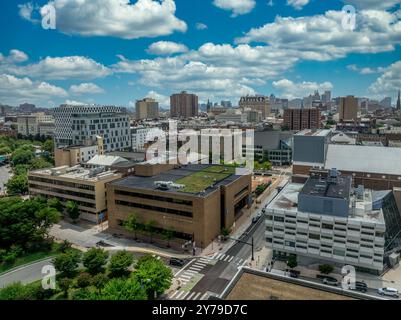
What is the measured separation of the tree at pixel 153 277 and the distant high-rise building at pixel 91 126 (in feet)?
243

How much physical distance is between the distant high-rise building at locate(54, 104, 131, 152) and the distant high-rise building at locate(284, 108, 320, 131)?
92.0 meters

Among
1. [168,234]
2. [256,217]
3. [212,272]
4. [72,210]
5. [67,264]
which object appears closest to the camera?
[67,264]

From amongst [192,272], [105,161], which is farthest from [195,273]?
[105,161]

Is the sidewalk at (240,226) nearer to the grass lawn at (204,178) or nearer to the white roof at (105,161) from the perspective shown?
the grass lawn at (204,178)

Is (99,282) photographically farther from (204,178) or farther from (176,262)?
(204,178)

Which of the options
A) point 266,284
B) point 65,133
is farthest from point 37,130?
point 266,284

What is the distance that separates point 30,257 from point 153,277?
23.2 m

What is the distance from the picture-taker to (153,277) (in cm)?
3169

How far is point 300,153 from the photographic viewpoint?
66812mm

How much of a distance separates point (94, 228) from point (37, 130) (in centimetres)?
13803

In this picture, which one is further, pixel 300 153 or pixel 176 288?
pixel 300 153

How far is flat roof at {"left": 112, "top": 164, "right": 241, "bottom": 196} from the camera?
160 ft

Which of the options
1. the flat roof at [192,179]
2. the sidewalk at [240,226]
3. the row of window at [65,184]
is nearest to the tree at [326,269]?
the sidewalk at [240,226]
